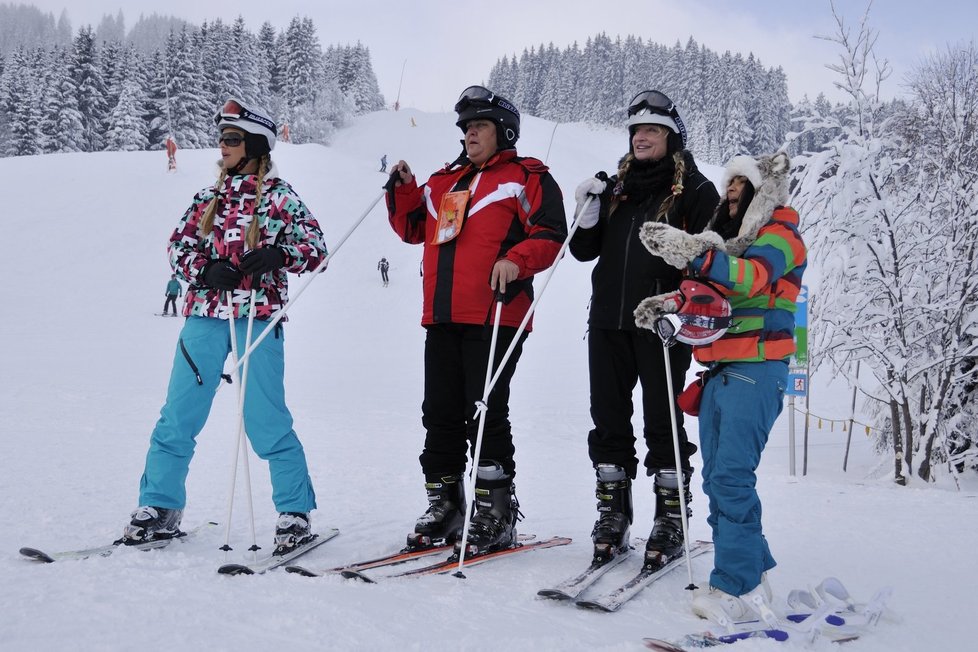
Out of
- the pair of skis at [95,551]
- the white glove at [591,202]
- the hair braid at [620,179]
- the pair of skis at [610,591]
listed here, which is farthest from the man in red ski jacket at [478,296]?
the pair of skis at [95,551]

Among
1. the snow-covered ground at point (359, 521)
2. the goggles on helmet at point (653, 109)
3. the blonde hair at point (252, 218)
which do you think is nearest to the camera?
the snow-covered ground at point (359, 521)

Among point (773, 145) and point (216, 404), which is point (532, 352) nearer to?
point (216, 404)

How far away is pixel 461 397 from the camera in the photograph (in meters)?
3.76

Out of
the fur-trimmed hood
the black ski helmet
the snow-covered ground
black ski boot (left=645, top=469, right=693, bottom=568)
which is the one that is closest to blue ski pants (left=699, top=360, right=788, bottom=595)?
the snow-covered ground

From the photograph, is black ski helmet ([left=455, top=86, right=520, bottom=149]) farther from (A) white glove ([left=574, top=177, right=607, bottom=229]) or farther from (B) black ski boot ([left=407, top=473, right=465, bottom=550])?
(B) black ski boot ([left=407, top=473, right=465, bottom=550])

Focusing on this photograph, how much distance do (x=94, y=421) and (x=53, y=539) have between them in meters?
4.42

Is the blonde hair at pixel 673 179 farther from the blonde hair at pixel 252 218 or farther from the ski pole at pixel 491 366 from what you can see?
the blonde hair at pixel 252 218

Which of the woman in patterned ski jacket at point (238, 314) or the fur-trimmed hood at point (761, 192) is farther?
the woman in patterned ski jacket at point (238, 314)

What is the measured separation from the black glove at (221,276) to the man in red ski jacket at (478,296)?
939 mm

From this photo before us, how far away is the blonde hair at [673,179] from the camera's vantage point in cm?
341

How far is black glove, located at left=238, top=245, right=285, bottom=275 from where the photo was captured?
136 inches

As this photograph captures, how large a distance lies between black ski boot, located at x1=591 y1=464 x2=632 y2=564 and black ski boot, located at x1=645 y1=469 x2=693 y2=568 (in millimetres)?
144

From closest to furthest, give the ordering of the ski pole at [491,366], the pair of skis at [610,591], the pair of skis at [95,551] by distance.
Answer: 1. the pair of skis at [610,591]
2. the pair of skis at [95,551]
3. the ski pole at [491,366]

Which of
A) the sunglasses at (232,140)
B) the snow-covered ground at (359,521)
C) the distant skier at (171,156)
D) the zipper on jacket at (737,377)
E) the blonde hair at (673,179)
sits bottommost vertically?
the snow-covered ground at (359,521)
